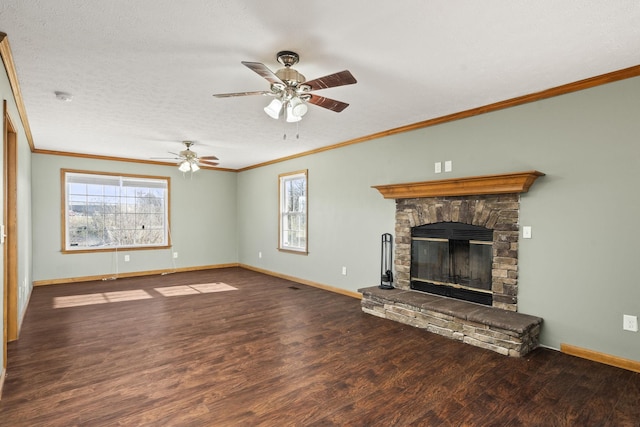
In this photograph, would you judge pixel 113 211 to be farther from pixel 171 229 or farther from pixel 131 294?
pixel 131 294

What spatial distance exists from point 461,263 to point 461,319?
78 cm

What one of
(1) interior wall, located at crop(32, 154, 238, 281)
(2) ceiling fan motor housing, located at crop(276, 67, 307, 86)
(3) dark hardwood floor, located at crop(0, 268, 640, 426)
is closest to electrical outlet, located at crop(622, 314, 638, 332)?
(3) dark hardwood floor, located at crop(0, 268, 640, 426)

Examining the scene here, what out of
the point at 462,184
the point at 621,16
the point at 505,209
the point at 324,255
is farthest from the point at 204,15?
the point at 324,255

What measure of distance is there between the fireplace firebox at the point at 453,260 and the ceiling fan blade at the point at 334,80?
237cm

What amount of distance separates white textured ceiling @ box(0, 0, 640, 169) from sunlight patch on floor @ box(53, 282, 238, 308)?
2.57 metres

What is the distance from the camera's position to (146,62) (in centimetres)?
273

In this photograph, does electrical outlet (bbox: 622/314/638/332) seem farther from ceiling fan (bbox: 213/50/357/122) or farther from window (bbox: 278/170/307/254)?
window (bbox: 278/170/307/254)

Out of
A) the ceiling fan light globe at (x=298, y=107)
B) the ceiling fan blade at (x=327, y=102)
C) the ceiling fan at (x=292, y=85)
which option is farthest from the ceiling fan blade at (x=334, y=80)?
the ceiling fan blade at (x=327, y=102)

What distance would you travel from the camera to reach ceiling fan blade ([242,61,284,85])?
2202 mm

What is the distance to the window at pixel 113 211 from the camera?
21.5 feet

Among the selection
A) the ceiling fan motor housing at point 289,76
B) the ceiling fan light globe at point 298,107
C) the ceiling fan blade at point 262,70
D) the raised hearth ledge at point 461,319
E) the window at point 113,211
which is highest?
the ceiling fan motor housing at point 289,76

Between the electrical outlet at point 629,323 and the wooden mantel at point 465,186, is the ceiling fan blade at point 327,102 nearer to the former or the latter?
the wooden mantel at point 465,186

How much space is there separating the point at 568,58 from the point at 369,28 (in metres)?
1.61

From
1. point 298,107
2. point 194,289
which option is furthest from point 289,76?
point 194,289
